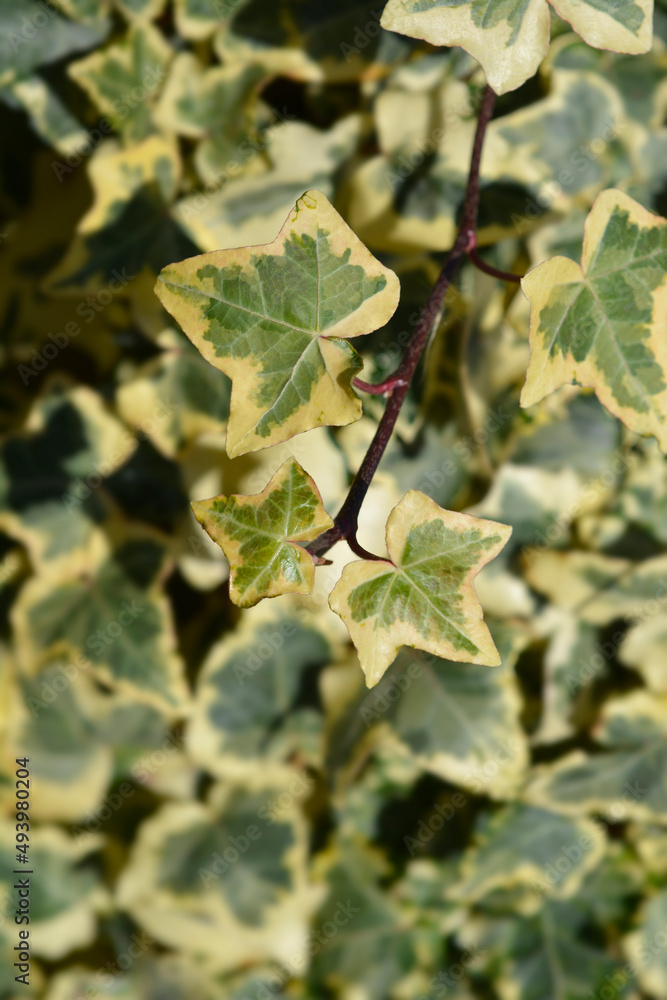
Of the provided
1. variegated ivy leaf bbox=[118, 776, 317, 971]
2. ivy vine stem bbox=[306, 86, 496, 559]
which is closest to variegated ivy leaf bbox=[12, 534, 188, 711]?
variegated ivy leaf bbox=[118, 776, 317, 971]

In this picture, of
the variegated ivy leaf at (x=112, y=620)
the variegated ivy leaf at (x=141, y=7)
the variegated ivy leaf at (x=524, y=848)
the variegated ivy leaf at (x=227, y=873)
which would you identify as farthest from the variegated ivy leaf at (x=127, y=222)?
the variegated ivy leaf at (x=524, y=848)

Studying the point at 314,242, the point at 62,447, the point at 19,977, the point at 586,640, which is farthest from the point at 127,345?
the point at 19,977

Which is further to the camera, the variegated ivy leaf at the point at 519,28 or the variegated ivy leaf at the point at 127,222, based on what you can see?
the variegated ivy leaf at the point at 127,222

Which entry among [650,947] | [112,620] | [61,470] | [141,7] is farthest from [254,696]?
[141,7]

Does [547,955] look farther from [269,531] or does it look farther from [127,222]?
[127,222]

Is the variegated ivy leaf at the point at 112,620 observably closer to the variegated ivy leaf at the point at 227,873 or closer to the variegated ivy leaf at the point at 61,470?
the variegated ivy leaf at the point at 61,470

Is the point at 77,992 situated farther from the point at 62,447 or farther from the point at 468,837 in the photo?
the point at 62,447
